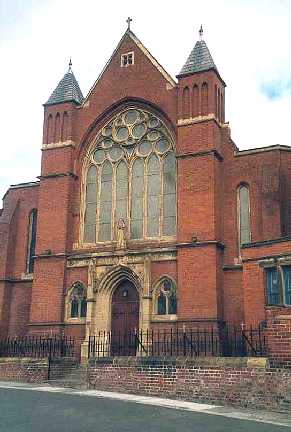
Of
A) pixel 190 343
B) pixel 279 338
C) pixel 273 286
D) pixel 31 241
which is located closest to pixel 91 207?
pixel 31 241

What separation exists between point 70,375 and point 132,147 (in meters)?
10.3

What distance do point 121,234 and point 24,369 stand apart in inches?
262

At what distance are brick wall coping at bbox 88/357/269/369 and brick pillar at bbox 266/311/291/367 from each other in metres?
0.31

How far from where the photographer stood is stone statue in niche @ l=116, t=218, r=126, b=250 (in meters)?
22.2

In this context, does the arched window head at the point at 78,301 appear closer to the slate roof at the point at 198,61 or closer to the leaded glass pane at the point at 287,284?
the slate roof at the point at 198,61

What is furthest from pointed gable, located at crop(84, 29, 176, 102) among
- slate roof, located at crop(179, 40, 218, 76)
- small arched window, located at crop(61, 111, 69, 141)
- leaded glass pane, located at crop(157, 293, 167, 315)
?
leaded glass pane, located at crop(157, 293, 167, 315)

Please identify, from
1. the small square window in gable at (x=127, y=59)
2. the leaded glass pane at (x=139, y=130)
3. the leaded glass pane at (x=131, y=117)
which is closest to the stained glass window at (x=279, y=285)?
the leaded glass pane at (x=139, y=130)

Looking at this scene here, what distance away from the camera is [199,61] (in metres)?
23.3

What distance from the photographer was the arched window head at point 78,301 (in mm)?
22391

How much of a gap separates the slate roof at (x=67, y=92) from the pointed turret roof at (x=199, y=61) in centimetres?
541

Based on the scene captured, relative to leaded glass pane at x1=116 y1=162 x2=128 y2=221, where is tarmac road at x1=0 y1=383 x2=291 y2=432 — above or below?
below

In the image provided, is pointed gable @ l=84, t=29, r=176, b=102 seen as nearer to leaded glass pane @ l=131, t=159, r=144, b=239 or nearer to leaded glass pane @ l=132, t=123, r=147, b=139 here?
leaded glass pane @ l=132, t=123, r=147, b=139

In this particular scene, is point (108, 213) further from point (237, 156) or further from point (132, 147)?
point (237, 156)

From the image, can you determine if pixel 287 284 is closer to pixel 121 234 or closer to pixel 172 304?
pixel 172 304
